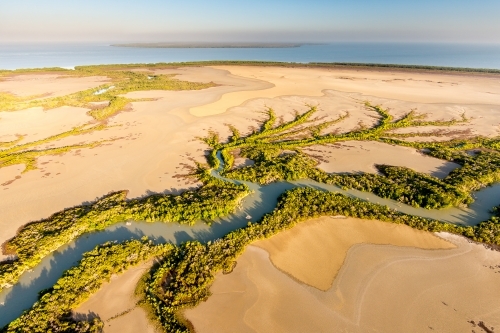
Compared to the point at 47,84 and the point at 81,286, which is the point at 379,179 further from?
the point at 47,84

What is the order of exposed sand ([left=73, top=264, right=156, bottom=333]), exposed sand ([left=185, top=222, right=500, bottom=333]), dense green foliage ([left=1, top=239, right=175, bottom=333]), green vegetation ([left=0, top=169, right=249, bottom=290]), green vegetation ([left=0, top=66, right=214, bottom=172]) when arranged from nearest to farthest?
dense green foliage ([left=1, top=239, right=175, bottom=333]), exposed sand ([left=73, top=264, right=156, bottom=333]), exposed sand ([left=185, top=222, right=500, bottom=333]), green vegetation ([left=0, top=169, right=249, bottom=290]), green vegetation ([left=0, top=66, right=214, bottom=172])

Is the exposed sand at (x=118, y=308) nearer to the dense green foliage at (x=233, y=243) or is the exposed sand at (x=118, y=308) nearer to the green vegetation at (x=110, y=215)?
the dense green foliage at (x=233, y=243)

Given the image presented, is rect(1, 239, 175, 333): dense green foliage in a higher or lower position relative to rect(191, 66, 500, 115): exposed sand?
lower

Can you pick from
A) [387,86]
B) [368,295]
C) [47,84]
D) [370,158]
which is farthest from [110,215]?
[387,86]

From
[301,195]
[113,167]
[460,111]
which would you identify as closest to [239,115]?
[113,167]

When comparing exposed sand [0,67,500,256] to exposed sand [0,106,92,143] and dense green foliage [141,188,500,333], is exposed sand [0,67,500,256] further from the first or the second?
dense green foliage [141,188,500,333]

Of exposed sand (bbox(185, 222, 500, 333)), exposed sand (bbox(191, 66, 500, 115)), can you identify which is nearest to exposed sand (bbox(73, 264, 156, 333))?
exposed sand (bbox(185, 222, 500, 333))
